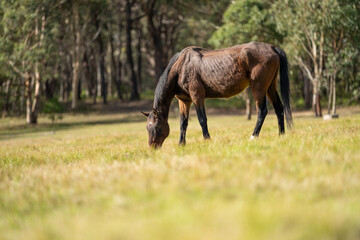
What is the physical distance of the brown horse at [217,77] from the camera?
913 centimetres

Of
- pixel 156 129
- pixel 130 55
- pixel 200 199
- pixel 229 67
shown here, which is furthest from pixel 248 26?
pixel 200 199

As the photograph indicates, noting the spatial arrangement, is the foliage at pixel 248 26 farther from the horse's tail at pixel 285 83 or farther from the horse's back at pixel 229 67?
the horse's back at pixel 229 67

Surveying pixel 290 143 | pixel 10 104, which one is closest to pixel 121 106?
pixel 10 104

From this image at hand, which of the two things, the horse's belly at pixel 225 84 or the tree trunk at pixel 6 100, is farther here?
the tree trunk at pixel 6 100

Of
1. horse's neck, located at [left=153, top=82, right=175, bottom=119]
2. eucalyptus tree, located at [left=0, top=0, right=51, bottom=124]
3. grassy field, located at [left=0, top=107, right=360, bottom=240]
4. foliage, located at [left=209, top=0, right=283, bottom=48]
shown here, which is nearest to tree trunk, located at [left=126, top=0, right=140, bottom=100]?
eucalyptus tree, located at [left=0, top=0, right=51, bottom=124]

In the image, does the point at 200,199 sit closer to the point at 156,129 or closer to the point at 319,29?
the point at 156,129

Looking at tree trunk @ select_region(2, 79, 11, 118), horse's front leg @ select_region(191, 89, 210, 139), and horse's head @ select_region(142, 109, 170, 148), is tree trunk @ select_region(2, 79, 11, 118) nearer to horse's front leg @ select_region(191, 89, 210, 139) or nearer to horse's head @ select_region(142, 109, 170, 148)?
horse's head @ select_region(142, 109, 170, 148)

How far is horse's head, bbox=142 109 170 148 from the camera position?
29.6 ft

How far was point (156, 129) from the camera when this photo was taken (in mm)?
9070

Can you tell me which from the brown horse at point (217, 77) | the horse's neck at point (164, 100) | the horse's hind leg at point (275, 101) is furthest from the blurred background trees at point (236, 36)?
the horse's neck at point (164, 100)

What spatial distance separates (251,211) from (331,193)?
3.41 feet

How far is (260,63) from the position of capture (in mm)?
9102

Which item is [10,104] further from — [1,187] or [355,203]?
[355,203]

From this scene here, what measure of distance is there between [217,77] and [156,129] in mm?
1904
